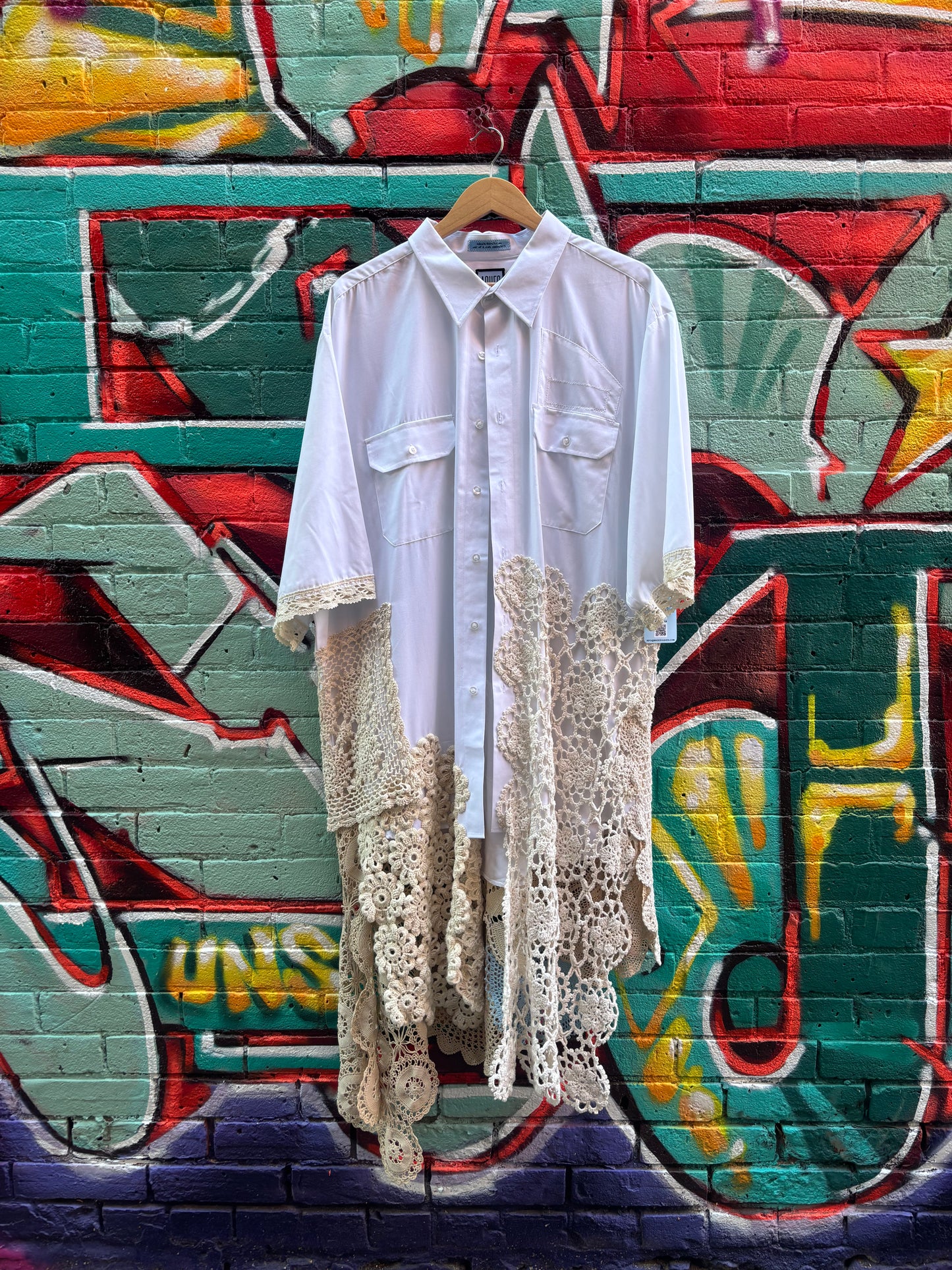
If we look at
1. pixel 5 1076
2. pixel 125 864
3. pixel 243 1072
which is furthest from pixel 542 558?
pixel 5 1076

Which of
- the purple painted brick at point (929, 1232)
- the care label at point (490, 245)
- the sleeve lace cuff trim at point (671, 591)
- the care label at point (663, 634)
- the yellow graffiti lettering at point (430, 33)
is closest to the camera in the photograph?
the sleeve lace cuff trim at point (671, 591)

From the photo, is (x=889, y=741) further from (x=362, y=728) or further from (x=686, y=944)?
(x=362, y=728)

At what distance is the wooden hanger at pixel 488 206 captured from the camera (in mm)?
1699

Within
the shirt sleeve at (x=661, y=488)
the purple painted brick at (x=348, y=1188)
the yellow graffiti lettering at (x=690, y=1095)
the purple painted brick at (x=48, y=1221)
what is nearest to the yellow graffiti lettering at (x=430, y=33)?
the shirt sleeve at (x=661, y=488)

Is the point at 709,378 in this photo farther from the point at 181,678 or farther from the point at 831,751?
the point at 181,678

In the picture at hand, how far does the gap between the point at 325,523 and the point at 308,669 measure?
0.56 metres

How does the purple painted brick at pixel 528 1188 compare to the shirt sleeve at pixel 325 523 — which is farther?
the purple painted brick at pixel 528 1188

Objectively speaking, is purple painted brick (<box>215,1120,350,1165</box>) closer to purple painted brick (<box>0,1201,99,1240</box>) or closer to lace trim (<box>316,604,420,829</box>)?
purple painted brick (<box>0,1201,99,1240</box>)

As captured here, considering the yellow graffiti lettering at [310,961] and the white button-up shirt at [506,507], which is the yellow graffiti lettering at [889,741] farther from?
the yellow graffiti lettering at [310,961]

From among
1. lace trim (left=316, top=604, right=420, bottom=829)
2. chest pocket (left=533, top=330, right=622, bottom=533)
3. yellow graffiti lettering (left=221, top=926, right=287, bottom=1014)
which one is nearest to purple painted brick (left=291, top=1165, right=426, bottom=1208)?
yellow graffiti lettering (left=221, top=926, right=287, bottom=1014)

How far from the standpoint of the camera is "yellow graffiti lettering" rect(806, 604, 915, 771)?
2.04 metres

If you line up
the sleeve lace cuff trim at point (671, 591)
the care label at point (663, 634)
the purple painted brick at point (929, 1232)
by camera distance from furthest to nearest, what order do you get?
the purple painted brick at point (929, 1232), the care label at point (663, 634), the sleeve lace cuff trim at point (671, 591)

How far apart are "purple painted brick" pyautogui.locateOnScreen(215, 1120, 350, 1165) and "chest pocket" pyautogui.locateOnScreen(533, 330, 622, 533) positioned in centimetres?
157

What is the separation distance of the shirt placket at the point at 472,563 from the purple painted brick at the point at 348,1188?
3.63ft
